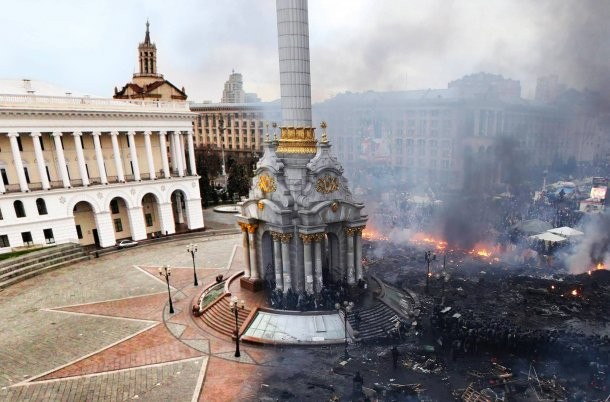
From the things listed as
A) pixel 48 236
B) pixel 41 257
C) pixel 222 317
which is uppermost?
pixel 48 236

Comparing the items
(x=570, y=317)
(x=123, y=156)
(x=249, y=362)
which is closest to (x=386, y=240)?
(x=570, y=317)

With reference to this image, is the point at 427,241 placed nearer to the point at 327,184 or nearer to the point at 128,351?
the point at 327,184

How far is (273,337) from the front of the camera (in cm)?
Answer: 1942

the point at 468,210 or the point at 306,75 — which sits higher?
the point at 306,75

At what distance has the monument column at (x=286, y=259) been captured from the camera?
2153cm

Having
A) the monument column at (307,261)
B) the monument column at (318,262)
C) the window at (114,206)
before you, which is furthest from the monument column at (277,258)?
the window at (114,206)

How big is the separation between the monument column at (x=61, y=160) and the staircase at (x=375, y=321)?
2932cm

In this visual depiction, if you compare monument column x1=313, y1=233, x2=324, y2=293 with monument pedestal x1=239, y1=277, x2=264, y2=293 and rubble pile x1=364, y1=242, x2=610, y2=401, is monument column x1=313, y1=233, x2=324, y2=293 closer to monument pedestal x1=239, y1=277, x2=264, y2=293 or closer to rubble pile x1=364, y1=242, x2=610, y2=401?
monument pedestal x1=239, y1=277, x2=264, y2=293

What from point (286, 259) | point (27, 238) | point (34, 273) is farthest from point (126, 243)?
point (286, 259)

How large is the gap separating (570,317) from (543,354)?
17.9 feet

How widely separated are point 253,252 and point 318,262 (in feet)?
14.0

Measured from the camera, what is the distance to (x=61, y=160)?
34625mm

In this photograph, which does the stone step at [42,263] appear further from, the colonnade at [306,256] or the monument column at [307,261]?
the monument column at [307,261]

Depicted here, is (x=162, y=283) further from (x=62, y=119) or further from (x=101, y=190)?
(x=62, y=119)
